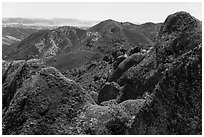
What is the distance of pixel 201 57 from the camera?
16.4 m

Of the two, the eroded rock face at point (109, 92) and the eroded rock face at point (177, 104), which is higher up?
the eroded rock face at point (177, 104)

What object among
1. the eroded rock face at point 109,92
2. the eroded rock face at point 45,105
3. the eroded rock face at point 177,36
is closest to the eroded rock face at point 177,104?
the eroded rock face at point 45,105

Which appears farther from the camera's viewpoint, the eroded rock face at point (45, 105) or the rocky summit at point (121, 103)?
the eroded rock face at point (45, 105)

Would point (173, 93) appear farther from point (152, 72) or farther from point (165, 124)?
point (152, 72)

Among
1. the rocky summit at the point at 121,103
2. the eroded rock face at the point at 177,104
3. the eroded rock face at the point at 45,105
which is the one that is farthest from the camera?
the eroded rock face at the point at 45,105

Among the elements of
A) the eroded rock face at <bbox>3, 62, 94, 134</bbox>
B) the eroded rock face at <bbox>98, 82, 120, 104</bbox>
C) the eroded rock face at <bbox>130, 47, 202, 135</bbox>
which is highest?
the eroded rock face at <bbox>130, 47, 202, 135</bbox>

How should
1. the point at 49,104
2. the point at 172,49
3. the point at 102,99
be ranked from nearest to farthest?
the point at 49,104, the point at 172,49, the point at 102,99

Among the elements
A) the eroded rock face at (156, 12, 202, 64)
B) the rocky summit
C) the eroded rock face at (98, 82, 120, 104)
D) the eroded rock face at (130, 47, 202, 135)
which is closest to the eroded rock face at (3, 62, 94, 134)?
the rocky summit

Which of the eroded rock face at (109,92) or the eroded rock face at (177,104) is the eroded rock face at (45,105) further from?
the eroded rock face at (109,92)

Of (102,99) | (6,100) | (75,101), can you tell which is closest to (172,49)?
(102,99)

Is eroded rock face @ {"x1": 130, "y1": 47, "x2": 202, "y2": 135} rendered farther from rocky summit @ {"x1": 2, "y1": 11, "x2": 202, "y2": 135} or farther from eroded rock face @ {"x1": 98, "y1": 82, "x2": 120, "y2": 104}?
eroded rock face @ {"x1": 98, "y1": 82, "x2": 120, "y2": 104}

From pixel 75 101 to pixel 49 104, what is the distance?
2096mm

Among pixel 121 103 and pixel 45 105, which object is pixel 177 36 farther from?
pixel 45 105

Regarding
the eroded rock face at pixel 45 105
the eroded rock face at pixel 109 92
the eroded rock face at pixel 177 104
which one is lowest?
the eroded rock face at pixel 109 92
